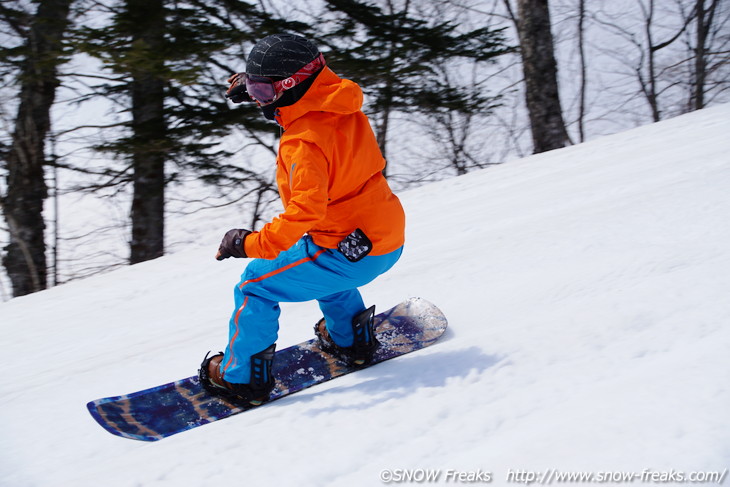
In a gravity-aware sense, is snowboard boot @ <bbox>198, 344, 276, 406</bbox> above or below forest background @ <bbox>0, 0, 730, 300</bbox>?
below

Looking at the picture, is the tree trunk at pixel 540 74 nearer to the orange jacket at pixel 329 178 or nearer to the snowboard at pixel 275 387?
the snowboard at pixel 275 387

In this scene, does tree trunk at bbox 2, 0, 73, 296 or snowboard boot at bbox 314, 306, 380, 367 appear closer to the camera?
snowboard boot at bbox 314, 306, 380, 367

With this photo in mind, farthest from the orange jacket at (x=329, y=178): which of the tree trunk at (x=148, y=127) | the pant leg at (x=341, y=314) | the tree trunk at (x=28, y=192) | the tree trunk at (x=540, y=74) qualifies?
the tree trunk at (x=28, y=192)

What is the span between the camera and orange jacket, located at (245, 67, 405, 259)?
2.20m

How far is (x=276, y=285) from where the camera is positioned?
2.50 metres

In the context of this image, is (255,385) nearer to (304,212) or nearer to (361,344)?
(361,344)

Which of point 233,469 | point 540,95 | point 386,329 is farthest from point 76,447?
point 540,95

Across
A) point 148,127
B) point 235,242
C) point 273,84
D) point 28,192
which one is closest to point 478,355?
point 235,242

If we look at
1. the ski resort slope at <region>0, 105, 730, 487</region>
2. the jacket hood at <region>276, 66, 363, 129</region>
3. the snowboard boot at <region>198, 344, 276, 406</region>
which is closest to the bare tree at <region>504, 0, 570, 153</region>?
the ski resort slope at <region>0, 105, 730, 487</region>

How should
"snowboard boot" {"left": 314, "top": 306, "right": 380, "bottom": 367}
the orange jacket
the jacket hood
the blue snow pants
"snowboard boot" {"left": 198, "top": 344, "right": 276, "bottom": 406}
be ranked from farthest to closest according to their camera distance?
"snowboard boot" {"left": 314, "top": 306, "right": 380, "bottom": 367} → "snowboard boot" {"left": 198, "top": 344, "right": 276, "bottom": 406} → the blue snow pants → the jacket hood → the orange jacket

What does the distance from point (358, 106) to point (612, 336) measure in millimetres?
1437

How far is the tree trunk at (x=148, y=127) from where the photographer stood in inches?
242

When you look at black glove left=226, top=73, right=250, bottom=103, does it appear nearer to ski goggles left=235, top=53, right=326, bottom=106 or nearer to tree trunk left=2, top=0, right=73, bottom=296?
ski goggles left=235, top=53, right=326, bottom=106

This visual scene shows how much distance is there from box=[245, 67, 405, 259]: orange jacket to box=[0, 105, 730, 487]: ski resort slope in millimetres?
698
